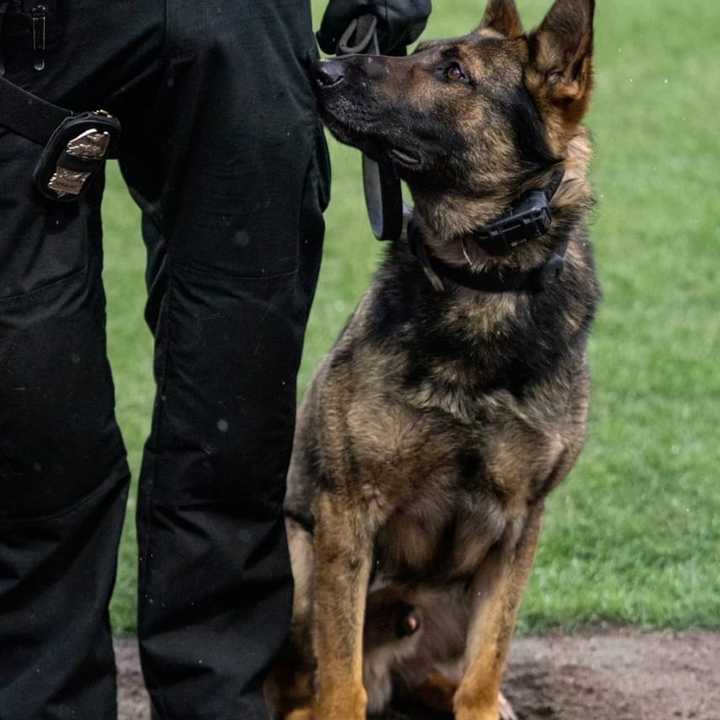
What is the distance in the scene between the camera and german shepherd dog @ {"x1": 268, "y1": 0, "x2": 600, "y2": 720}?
360cm

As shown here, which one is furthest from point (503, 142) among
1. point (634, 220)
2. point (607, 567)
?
point (634, 220)

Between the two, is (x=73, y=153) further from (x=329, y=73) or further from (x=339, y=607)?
(x=339, y=607)

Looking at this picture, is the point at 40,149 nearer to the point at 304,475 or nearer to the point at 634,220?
the point at 304,475

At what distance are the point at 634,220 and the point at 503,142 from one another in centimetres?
566

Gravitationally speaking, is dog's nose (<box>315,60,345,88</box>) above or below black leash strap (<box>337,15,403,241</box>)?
above

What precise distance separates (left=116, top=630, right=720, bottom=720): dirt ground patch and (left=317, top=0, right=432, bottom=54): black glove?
161 cm

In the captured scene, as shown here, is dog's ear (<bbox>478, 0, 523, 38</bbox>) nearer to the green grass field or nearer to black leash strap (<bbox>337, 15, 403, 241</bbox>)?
black leash strap (<bbox>337, 15, 403, 241</bbox>)

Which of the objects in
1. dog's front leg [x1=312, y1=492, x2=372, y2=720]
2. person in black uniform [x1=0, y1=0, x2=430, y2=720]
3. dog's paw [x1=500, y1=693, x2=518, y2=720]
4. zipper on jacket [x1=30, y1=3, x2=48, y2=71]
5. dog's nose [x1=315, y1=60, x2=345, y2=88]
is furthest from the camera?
dog's paw [x1=500, y1=693, x2=518, y2=720]

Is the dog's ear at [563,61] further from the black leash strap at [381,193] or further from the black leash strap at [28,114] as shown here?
the black leash strap at [28,114]

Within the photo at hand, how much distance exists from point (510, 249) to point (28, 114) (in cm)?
116

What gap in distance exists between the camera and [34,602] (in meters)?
3.18

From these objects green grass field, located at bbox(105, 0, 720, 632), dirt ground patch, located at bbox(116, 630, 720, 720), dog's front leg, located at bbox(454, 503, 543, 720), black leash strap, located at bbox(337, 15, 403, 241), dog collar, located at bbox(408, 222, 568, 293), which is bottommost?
green grass field, located at bbox(105, 0, 720, 632)

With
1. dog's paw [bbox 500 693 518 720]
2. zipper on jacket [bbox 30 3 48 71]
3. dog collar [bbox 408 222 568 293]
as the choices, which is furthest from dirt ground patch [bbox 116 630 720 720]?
zipper on jacket [bbox 30 3 48 71]

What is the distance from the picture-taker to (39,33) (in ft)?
9.56
